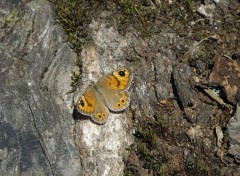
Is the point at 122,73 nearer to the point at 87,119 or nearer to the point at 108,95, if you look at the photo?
the point at 108,95

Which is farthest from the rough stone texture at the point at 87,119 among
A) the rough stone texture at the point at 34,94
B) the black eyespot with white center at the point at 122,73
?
the black eyespot with white center at the point at 122,73

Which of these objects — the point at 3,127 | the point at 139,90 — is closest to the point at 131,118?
the point at 139,90

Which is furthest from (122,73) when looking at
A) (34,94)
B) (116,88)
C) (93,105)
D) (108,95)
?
(34,94)

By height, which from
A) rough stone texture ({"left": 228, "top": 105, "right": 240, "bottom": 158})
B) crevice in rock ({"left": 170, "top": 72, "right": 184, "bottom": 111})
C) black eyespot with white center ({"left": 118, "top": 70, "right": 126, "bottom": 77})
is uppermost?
black eyespot with white center ({"left": 118, "top": 70, "right": 126, "bottom": 77})

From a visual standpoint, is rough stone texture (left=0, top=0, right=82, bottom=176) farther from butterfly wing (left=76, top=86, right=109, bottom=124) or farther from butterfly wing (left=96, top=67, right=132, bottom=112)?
butterfly wing (left=96, top=67, right=132, bottom=112)

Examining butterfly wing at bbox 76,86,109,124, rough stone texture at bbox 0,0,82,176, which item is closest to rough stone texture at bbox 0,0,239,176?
rough stone texture at bbox 0,0,82,176

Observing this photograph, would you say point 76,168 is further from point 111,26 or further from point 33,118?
point 111,26

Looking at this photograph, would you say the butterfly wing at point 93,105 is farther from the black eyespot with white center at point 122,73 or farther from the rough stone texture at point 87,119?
the black eyespot with white center at point 122,73
